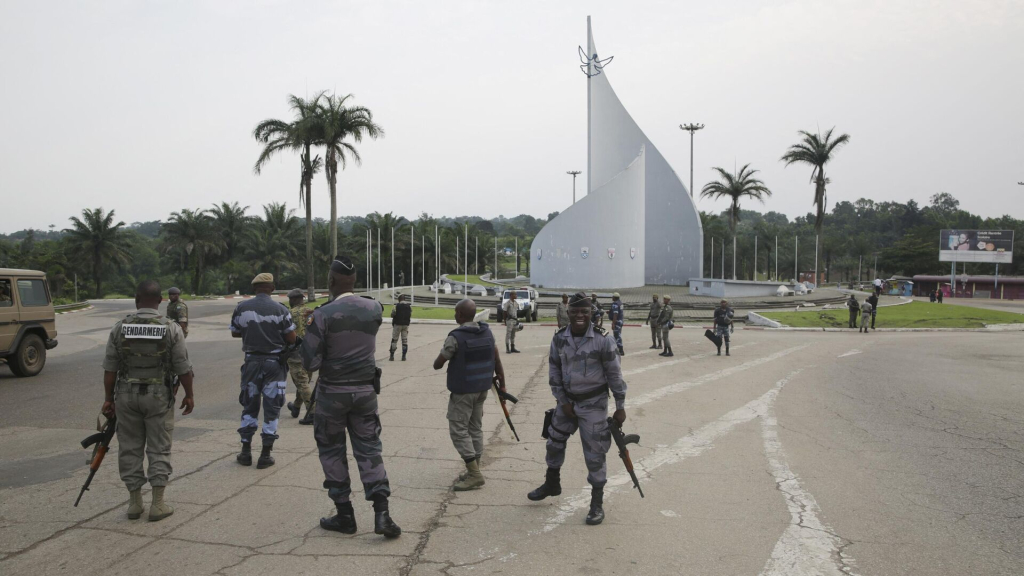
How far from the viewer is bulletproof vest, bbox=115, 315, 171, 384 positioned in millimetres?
4730

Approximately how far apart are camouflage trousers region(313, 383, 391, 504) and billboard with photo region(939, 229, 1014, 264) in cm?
6008

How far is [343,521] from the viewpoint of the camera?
4430mm

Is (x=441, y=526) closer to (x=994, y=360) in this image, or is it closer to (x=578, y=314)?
(x=578, y=314)

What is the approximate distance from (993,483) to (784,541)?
285 centimetres

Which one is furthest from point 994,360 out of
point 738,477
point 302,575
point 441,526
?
point 302,575

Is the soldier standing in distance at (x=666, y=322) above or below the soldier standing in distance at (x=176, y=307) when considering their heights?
below

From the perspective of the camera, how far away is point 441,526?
180 inches

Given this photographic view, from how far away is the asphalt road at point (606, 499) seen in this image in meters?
4.05

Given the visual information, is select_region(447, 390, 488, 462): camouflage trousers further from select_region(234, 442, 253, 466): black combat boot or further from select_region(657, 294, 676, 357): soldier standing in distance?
select_region(657, 294, 676, 357): soldier standing in distance

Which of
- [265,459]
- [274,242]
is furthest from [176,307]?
[274,242]

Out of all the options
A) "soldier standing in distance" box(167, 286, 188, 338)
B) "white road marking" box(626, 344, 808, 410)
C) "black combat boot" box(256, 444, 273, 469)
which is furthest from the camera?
"soldier standing in distance" box(167, 286, 188, 338)

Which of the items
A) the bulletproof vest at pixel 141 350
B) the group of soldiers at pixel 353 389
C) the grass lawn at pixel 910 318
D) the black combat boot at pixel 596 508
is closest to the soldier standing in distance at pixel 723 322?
the group of soldiers at pixel 353 389

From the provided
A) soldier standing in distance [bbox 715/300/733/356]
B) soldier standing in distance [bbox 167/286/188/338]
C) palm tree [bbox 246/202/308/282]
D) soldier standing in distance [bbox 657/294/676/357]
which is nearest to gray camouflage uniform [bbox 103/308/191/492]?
soldier standing in distance [bbox 167/286/188/338]

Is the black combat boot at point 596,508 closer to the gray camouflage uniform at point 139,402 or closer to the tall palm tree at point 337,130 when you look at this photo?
the gray camouflage uniform at point 139,402
